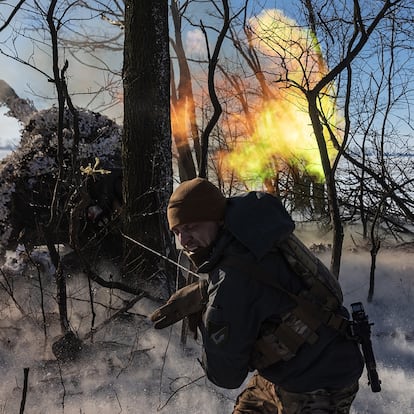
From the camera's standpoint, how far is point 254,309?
167cm

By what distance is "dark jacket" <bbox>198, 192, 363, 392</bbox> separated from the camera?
5.43 ft

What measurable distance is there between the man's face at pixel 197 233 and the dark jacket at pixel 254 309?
59mm

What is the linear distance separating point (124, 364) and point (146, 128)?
231 cm

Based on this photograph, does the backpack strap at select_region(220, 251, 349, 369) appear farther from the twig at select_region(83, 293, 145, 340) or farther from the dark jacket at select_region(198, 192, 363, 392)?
the twig at select_region(83, 293, 145, 340)

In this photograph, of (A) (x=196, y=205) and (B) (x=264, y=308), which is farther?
(A) (x=196, y=205)

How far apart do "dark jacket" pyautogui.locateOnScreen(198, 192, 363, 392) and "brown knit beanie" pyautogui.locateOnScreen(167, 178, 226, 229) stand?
0.07m

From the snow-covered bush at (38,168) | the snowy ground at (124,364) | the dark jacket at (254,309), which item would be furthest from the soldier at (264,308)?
the snow-covered bush at (38,168)

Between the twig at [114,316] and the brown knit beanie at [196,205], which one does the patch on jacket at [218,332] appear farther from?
the twig at [114,316]

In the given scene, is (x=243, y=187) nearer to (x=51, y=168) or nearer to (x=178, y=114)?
(x=178, y=114)

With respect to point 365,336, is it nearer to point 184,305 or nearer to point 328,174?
point 184,305

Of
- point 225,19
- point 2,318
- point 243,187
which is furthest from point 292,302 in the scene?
point 243,187

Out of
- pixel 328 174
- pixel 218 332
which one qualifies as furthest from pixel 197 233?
pixel 328 174

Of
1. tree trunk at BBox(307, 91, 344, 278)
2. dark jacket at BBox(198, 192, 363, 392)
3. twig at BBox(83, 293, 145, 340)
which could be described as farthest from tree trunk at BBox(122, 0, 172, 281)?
dark jacket at BBox(198, 192, 363, 392)

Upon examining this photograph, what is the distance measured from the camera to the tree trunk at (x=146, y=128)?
443 cm
